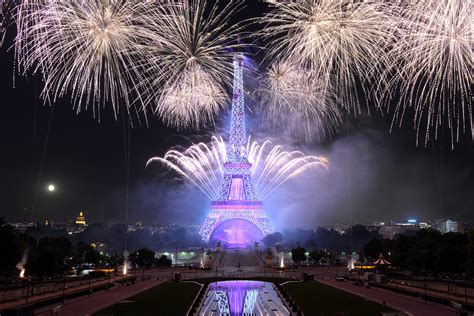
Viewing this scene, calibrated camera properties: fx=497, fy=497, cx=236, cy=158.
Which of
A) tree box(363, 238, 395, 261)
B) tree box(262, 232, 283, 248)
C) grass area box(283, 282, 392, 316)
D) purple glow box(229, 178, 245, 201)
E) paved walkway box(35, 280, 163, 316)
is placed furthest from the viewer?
purple glow box(229, 178, 245, 201)

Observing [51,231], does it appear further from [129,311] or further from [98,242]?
[129,311]

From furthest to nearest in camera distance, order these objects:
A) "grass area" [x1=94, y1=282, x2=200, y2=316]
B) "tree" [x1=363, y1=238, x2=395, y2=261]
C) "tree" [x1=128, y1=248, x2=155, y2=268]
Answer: "tree" [x1=363, y1=238, x2=395, y2=261], "tree" [x1=128, y1=248, x2=155, y2=268], "grass area" [x1=94, y1=282, x2=200, y2=316]

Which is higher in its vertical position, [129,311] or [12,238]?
[12,238]

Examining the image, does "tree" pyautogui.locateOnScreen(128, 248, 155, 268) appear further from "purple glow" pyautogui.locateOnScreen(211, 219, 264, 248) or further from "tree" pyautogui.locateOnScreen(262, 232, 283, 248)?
"purple glow" pyautogui.locateOnScreen(211, 219, 264, 248)

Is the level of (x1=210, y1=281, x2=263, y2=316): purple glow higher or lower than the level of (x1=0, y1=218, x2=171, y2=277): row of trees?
lower

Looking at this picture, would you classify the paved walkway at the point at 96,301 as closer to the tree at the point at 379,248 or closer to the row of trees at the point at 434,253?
the row of trees at the point at 434,253

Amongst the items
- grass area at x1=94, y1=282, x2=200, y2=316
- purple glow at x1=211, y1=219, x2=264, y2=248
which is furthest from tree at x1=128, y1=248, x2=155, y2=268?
purple glow at x1=211, y1=219, x2=264, y2=248

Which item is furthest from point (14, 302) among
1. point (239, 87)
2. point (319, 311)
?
point (239, 87)
